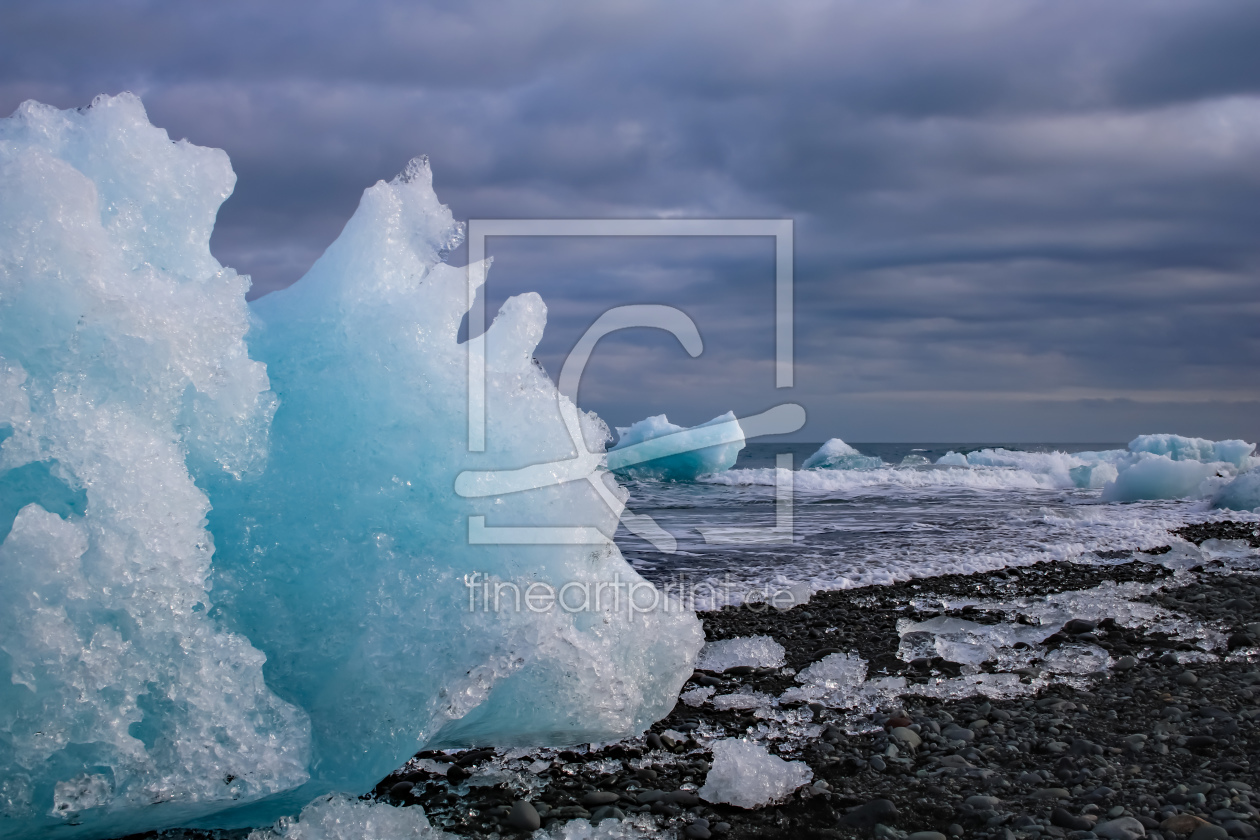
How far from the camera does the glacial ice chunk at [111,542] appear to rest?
2.37 metres

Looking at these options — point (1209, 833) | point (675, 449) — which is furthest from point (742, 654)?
point (675, 449)

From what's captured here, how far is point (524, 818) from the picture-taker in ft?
9.71

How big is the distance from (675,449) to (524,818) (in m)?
18.7

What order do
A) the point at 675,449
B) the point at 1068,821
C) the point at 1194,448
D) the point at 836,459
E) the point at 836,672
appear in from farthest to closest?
the point at 836,459
the point at 1194,448
the point at 675,449
the point at 836,672
the point at 1068,821

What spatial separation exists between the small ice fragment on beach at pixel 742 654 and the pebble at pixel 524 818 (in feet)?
6.77

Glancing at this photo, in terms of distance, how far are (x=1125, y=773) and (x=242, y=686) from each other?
3237 mm

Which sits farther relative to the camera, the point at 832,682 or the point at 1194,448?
the point at 1194,448

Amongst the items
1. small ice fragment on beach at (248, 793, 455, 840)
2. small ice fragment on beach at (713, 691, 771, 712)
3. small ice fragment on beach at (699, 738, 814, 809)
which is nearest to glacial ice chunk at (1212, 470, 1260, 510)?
small ice fragment on beach at (713, 691, 771, 712)

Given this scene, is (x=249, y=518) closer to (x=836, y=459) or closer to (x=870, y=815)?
(x=870, y=815)

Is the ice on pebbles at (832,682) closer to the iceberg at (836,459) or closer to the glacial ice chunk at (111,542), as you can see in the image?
the glacial ice chunk at (111,542)

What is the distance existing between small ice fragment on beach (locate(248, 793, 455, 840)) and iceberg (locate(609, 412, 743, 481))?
17.5 meters

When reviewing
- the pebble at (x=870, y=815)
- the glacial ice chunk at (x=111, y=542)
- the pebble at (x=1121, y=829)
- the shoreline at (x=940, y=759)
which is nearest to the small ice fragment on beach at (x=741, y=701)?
the shoreline at (x=940, y=759)

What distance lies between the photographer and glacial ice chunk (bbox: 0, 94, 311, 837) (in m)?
2.37

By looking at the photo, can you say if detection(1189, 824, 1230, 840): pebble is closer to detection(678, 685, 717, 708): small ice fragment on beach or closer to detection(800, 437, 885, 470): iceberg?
detection(678, 685, 717, 708): small ice fragment on beach
